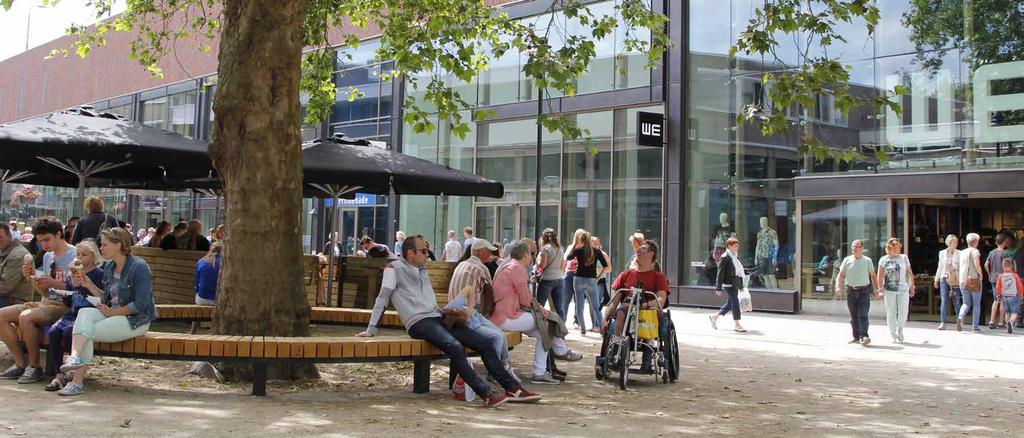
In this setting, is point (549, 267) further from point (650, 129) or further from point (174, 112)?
point (174, 112)

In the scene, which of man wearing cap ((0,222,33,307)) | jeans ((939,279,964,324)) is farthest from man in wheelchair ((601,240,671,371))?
jeans ((939,279,964,324))

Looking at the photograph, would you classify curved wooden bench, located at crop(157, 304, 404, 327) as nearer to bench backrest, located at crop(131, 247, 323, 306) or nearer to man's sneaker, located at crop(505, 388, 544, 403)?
bench backrest, located at crop(131, 247, 323, 306)

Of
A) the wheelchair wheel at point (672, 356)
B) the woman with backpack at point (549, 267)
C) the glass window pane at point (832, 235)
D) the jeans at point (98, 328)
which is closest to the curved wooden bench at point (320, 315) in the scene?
the jeans at point (98, 328)

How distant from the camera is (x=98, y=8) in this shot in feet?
49.4

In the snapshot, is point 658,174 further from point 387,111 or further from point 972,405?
point 972,405

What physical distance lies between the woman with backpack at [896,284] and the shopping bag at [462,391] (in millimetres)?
8060

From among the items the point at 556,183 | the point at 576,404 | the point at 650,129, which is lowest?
the point at 576,404

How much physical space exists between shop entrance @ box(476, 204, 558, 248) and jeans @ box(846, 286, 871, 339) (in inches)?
452

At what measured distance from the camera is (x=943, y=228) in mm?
18625

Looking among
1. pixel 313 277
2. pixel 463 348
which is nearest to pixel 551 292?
pixel 313 277

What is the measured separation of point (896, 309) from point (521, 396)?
27.3 feet

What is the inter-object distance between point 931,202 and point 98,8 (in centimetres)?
1526

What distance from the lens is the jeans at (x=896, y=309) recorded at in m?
13.6

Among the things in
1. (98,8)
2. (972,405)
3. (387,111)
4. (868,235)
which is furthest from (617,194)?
(972,405)
